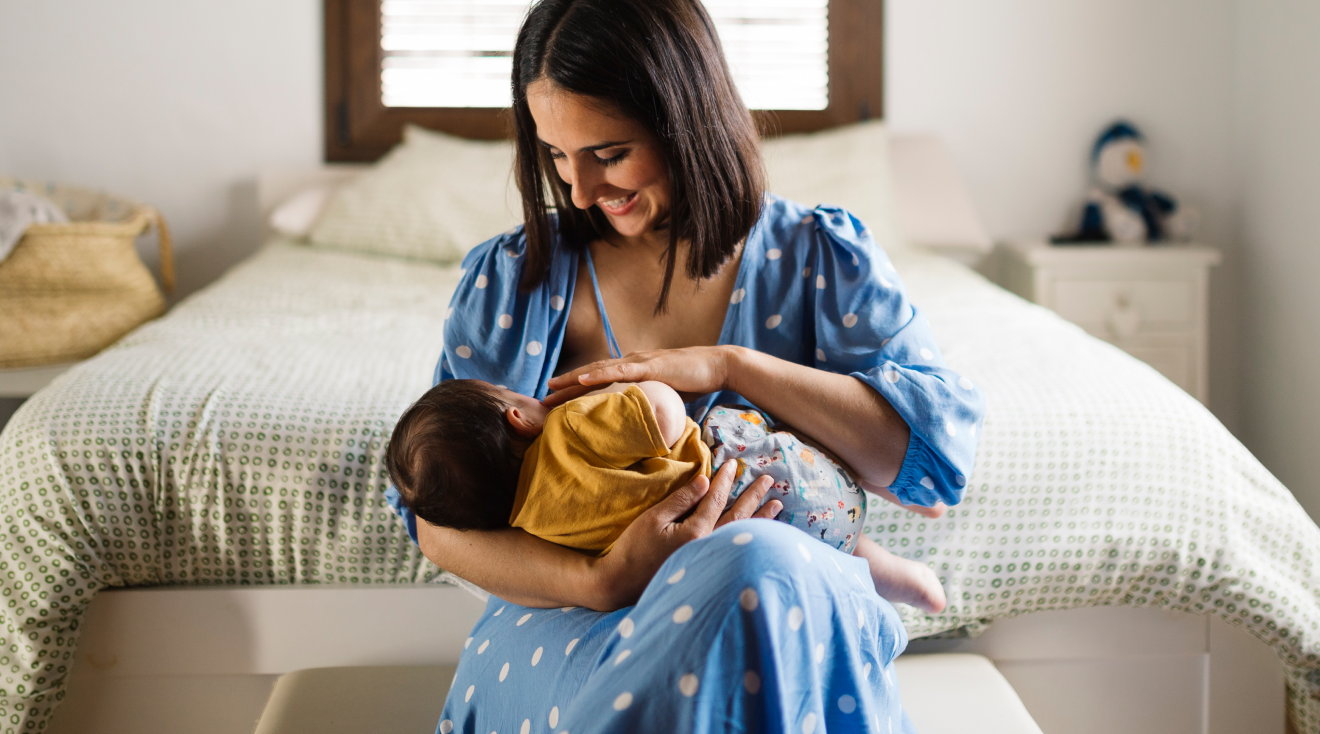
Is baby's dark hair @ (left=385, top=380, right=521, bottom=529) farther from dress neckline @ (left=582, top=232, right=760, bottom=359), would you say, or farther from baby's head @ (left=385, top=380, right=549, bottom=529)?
dress neckline @ (left=582, top=232, right=760, bottom=359)

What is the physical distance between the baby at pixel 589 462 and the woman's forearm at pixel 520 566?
21mm

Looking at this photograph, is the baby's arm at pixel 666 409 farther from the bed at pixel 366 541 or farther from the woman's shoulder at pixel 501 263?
the bed at pixel 366 541

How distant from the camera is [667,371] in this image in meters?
0.92

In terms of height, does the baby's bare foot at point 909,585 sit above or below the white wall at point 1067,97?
below

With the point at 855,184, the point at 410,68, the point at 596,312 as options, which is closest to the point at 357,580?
the point at 596,312

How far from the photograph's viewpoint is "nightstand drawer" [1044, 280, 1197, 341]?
100 inches

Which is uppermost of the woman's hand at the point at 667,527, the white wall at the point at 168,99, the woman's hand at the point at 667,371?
the white wall at the point at 168,99

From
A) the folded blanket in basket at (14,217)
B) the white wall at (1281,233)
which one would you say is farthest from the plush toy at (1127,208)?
the folded blanket in basket at (14,217)

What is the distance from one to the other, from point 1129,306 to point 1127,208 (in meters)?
0.39

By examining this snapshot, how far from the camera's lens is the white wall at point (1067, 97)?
2.82 meters

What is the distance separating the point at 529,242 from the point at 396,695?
1.83 feet

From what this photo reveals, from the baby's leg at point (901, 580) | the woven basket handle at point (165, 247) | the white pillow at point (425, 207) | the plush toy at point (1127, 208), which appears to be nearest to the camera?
the baby's leg at point (901, 580)

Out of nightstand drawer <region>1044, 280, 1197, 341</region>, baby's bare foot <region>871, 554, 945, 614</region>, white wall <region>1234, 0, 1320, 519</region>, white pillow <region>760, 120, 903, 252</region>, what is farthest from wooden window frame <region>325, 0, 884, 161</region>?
baby's bare foot <region>871, 554, 945, 614</region>

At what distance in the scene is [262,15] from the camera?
2.88 m
